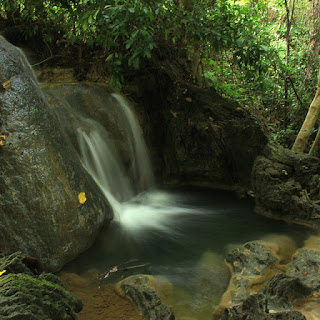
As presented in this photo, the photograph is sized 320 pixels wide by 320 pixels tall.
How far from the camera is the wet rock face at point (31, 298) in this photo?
7.22ft

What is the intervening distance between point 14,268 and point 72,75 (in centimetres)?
517

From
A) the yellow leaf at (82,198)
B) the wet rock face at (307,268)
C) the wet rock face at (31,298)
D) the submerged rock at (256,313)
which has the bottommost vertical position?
the wet rock face at (307,268)

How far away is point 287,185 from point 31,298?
4504 millimetres

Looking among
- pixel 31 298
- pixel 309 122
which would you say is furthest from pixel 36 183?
pixel 309 122

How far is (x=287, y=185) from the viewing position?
5555 mm

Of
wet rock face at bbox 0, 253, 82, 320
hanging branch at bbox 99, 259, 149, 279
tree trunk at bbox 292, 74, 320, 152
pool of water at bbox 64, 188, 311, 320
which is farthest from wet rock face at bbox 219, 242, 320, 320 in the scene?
tree trunk at bbox 292, 74, 320, 152

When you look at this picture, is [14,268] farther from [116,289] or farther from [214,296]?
[214,296]

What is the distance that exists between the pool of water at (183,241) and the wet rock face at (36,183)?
354mm

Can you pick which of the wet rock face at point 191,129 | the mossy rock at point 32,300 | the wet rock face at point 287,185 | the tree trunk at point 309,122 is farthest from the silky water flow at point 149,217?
the tree trunk at point 309,122

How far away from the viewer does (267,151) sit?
6234mm

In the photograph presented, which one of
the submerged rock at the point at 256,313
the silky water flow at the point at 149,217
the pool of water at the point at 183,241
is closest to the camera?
the submerged rock at the point at 256,313

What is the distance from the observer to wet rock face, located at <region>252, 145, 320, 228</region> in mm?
5336

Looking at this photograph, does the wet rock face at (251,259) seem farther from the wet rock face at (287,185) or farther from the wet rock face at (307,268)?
the wet rock face at (287,185)

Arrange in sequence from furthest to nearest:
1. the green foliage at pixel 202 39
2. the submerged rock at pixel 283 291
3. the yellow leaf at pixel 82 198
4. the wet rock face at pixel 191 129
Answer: the wet rock face at pixel 191 129, the green foliage at pixel 202 39, the yellow leaf at pixel 82 198, the submerged rock at pixel 283 291
